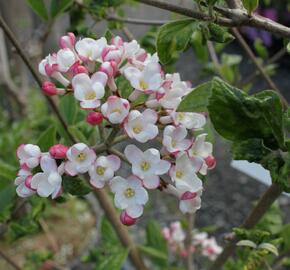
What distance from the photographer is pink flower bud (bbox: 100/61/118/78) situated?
1.93 feet

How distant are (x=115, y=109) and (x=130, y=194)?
3.7 inches

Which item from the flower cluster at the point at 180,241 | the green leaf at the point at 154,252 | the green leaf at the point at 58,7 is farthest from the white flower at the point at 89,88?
the flower cluster at the point at 180,241

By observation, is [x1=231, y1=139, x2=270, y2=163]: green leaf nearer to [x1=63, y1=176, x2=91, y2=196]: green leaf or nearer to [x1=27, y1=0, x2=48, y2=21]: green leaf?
[x1=63, y1=176, x2=91, y2=196]: green leaf

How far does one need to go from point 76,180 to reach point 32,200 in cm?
40

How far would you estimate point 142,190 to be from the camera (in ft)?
1.87

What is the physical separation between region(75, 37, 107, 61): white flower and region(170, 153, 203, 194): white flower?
150 mm

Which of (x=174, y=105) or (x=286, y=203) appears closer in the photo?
(x=174, y=105)

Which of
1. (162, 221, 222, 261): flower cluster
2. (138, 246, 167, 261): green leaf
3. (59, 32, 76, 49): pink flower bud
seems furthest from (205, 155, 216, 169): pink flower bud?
(162, 221, 222, 261): flower cluster

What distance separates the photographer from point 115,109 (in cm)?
57

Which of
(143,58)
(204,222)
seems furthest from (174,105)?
(204,222)

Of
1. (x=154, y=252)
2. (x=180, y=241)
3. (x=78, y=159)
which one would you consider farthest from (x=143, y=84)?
(x=180, y=241)

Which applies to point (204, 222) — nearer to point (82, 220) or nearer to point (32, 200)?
point (82, 220)

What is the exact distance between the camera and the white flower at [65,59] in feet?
1.97

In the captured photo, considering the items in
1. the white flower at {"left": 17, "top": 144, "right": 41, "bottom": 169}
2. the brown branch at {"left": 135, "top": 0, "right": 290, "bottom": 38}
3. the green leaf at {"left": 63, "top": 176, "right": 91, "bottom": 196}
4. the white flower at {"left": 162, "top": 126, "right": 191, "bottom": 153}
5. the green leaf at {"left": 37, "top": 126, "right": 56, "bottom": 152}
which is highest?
the brown branch at {"left": 135, "top": 0, "right": 290, "bottom": 38}
